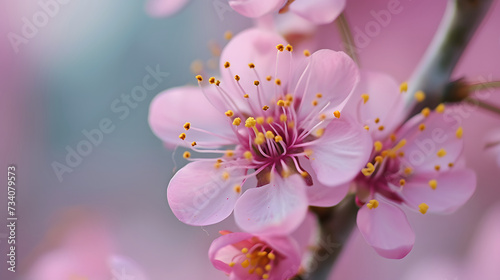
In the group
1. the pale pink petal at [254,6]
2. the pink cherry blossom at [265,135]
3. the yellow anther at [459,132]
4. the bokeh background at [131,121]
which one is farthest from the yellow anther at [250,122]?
the bokeh background at [131,121]

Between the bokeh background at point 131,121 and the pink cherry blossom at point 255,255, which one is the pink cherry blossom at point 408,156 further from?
the bokeh background at point 131,121

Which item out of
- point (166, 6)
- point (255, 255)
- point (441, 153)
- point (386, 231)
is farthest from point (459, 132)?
point (166, 6)

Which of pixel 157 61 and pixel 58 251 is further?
pixel 157 61

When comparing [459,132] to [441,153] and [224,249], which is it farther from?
[224,249]

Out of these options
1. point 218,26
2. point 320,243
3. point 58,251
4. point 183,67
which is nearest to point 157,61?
point 183,67

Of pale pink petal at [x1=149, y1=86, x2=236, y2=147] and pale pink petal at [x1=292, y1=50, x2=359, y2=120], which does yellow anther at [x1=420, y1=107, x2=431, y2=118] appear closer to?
pale pink petal at [x1=292, y1=50, x2=359, y2=120]

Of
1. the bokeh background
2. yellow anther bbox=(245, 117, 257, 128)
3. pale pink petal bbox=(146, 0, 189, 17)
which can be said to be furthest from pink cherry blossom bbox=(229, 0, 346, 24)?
the bokeh background

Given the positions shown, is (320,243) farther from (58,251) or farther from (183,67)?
(183,67)
